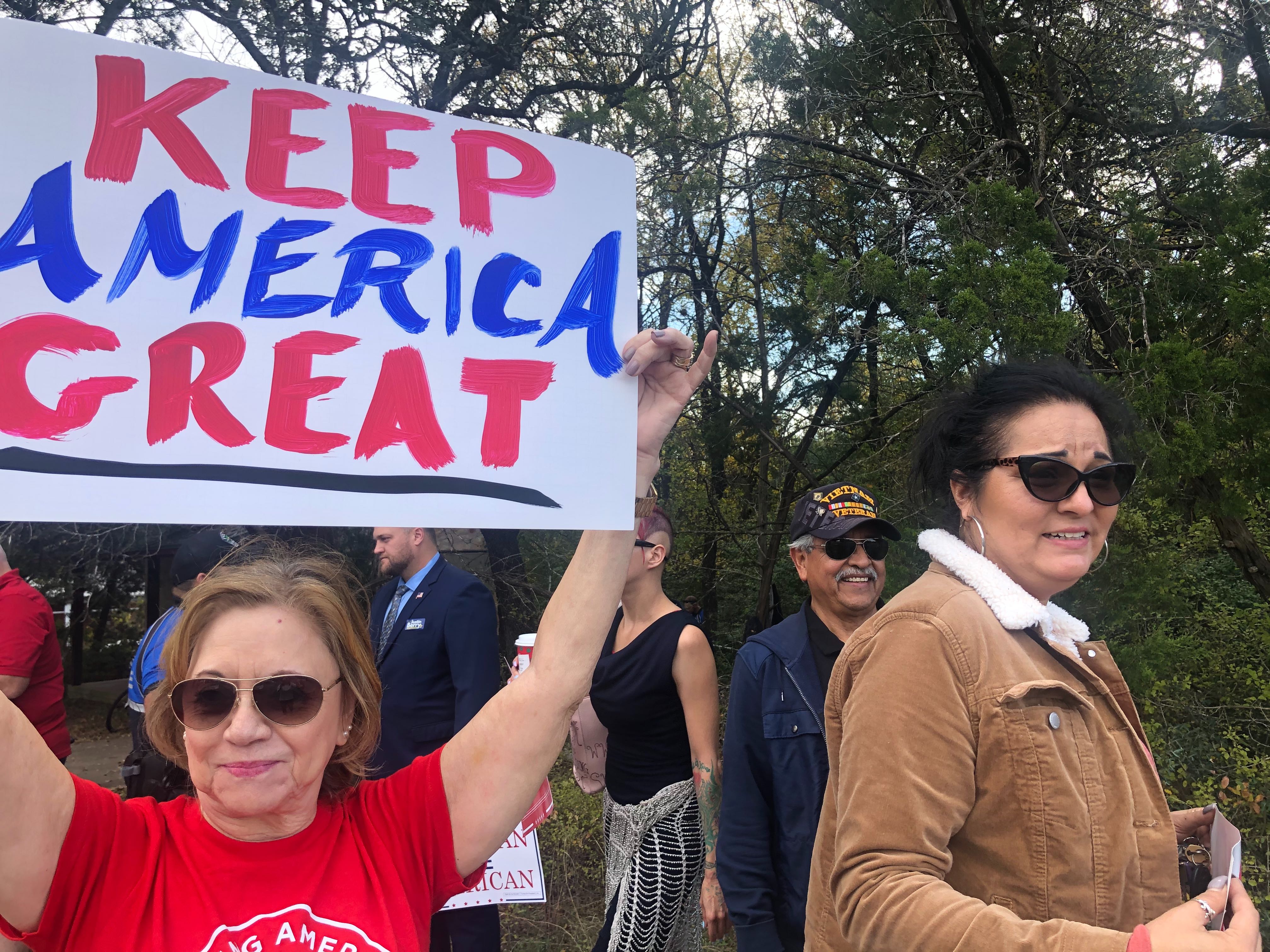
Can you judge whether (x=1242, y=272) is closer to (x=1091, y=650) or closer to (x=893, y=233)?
(x=893, y=233)

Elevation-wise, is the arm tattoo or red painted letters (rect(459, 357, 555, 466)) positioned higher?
red painted letters (rect(459, 357, 555, 466))

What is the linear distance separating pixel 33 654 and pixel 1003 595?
12.7 feet

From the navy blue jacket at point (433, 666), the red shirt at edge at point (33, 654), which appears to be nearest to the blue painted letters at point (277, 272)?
the navy blue jacket at point (433, 666)

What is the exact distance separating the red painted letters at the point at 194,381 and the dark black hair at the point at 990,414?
1.20 m

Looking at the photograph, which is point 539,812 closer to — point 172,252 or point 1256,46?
point 172,252

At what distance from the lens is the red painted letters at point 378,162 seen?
142cm

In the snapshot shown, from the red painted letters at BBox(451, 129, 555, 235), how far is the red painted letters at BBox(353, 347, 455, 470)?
0.27 m

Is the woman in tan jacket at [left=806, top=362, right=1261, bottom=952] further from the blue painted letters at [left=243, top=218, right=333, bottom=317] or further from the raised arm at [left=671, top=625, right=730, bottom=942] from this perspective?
the raised arm at [left=671, top=625, right=730, bottom=942]

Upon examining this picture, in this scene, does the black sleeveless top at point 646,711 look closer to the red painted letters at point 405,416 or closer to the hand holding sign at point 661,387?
the hand holding sign at point 661,387

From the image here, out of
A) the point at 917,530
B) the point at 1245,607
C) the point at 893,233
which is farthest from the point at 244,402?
the point at 1245,607

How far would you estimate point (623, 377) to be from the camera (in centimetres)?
155

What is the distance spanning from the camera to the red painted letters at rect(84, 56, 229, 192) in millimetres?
1248

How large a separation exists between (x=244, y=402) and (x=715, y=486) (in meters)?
6.32

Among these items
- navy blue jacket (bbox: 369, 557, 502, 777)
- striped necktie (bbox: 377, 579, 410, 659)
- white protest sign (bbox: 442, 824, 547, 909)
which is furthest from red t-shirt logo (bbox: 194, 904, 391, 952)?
striped necktie (bbox: 377, 579, 410, 659)
